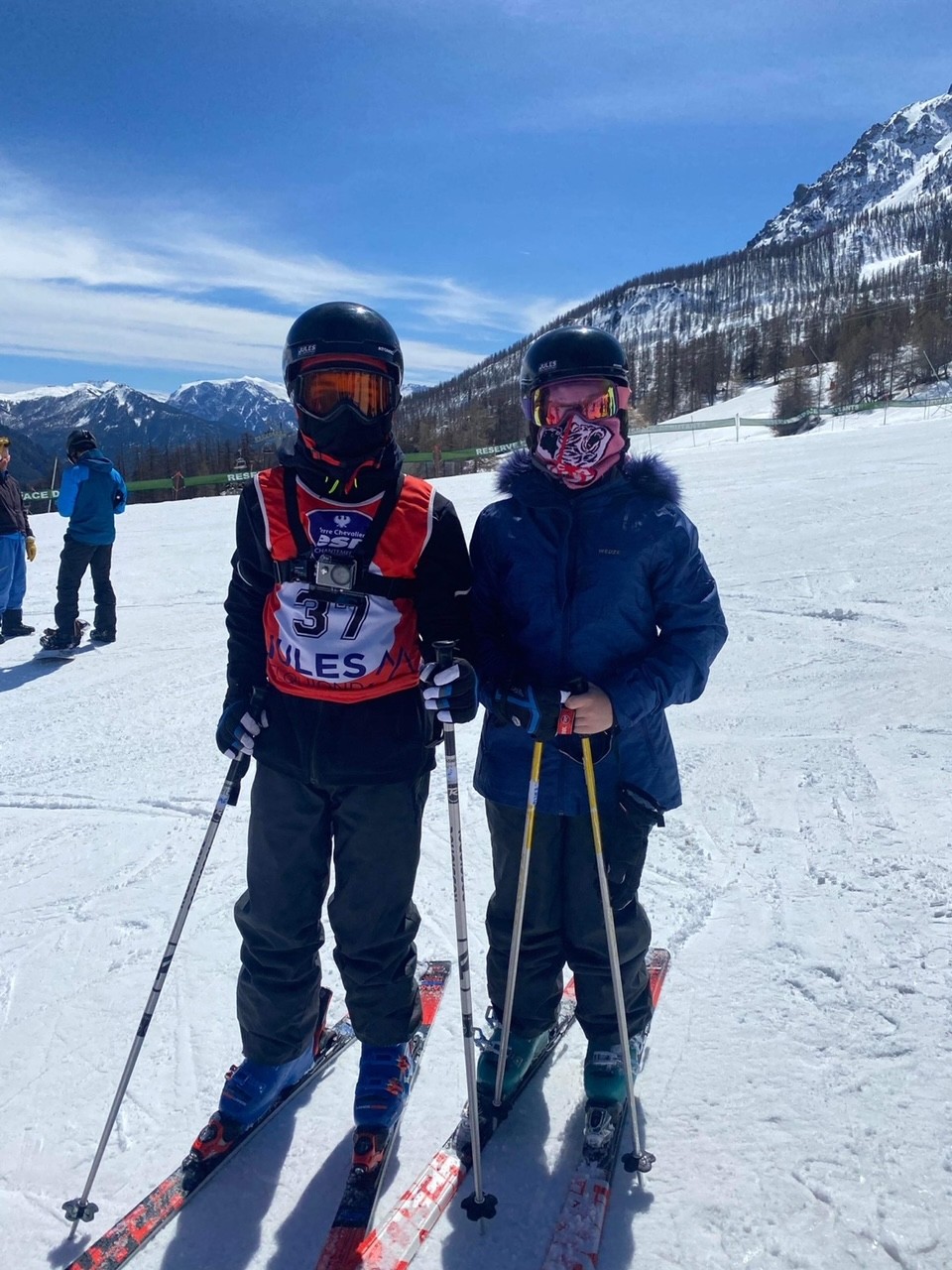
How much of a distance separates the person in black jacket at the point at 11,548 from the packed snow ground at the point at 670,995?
6.23 feet

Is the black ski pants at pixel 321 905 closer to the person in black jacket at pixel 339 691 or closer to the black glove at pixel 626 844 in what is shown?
the person in black jacket at pixel 339 691

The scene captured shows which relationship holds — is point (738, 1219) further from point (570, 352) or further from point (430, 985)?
point (570, 352)

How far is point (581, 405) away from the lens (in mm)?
2225

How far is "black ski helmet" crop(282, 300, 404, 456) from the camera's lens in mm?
2141

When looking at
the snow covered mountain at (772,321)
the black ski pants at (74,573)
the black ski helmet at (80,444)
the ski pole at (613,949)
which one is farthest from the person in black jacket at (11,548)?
the ski pole at (613,949)

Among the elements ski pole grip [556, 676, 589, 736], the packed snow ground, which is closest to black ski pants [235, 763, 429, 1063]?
the packed snow ground

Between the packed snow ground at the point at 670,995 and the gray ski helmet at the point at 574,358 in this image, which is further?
the gray ski helmet at the point at 574,358

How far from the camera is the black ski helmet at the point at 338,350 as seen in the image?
214 centimetres

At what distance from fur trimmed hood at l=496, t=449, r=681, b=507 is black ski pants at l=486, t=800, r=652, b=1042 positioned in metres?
0.91

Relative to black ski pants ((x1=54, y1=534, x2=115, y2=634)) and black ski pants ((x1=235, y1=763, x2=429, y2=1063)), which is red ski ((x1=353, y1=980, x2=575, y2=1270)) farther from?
black ski pants ((x1=54, y1=534, x2=115, y2=634))

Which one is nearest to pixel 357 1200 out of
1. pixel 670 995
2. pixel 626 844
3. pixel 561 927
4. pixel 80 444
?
pixel 561 927

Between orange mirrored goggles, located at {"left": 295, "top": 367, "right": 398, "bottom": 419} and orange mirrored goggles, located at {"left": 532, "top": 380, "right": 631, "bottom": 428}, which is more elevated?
orange mirrored goggles, located at {"left": 295, "top": 367, "right": 398, "bottom": 419}

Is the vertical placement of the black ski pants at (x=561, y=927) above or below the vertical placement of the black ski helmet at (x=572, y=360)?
below

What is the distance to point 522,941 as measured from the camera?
7.80 ft
